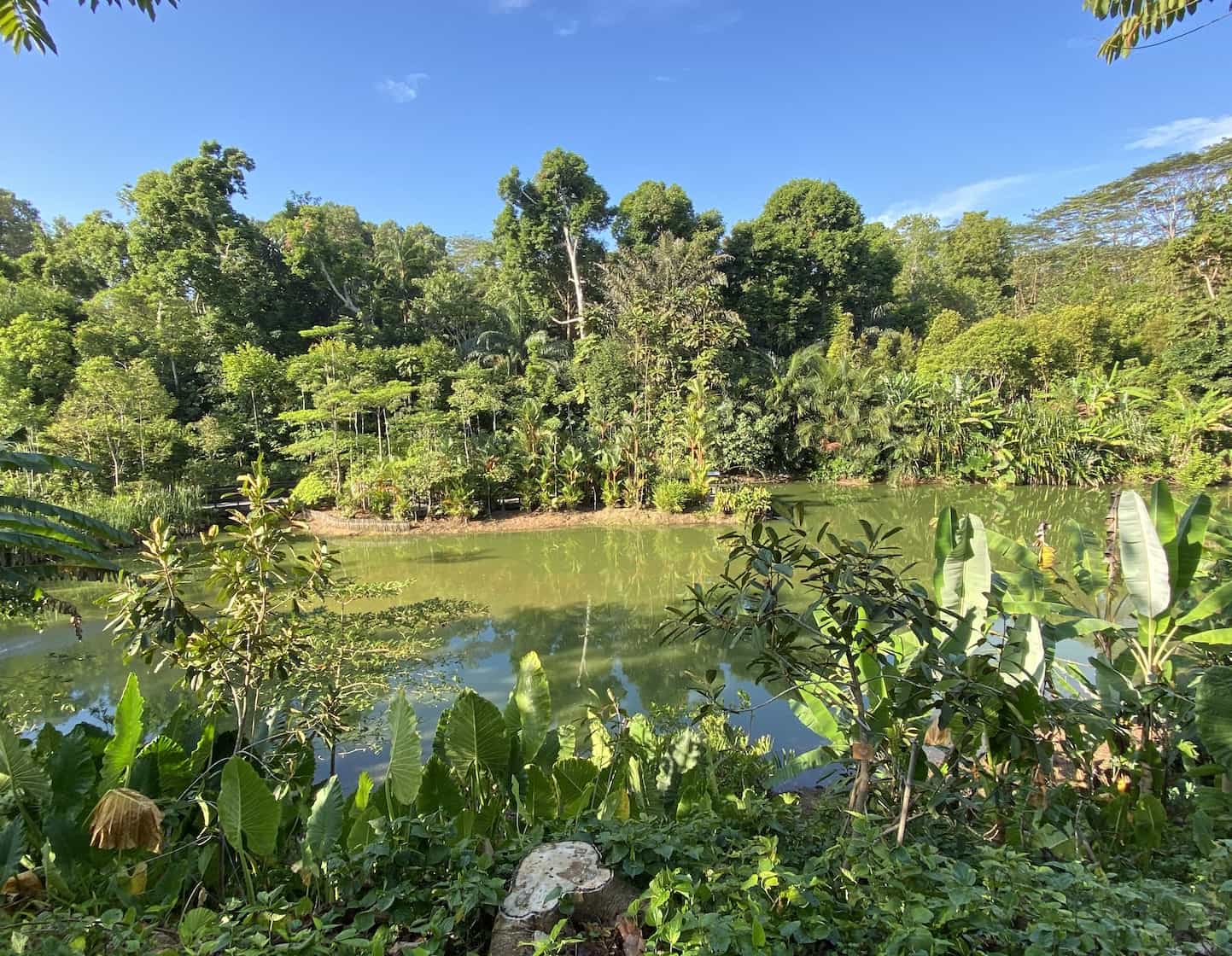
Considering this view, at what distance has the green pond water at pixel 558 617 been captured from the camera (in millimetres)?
4840

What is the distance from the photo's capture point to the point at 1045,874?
1.46m

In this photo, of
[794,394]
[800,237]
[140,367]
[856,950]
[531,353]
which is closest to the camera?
[856,950]

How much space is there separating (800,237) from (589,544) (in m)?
14.2

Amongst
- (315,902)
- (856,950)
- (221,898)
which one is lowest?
(221,898)

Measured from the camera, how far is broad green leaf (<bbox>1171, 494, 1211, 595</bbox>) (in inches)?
106

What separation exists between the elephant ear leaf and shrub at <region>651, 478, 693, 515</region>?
32.6 ft

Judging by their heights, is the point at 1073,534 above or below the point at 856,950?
above

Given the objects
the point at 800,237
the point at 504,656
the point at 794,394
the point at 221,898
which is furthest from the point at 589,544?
the point at 800,237

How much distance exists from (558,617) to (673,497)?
216 inches

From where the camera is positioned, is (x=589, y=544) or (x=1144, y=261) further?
(x=1144, y=261)

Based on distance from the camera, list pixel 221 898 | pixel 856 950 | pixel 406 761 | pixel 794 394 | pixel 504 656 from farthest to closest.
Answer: pixel 794 394 → pixel 504 656 → pixel 406 761 → pixel 221 898 → pixel 856 950

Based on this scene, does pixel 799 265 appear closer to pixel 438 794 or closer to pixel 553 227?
pixel 553 227

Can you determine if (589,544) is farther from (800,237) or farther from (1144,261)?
(1144,261)

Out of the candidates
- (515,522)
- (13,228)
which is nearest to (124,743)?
(515,522)
